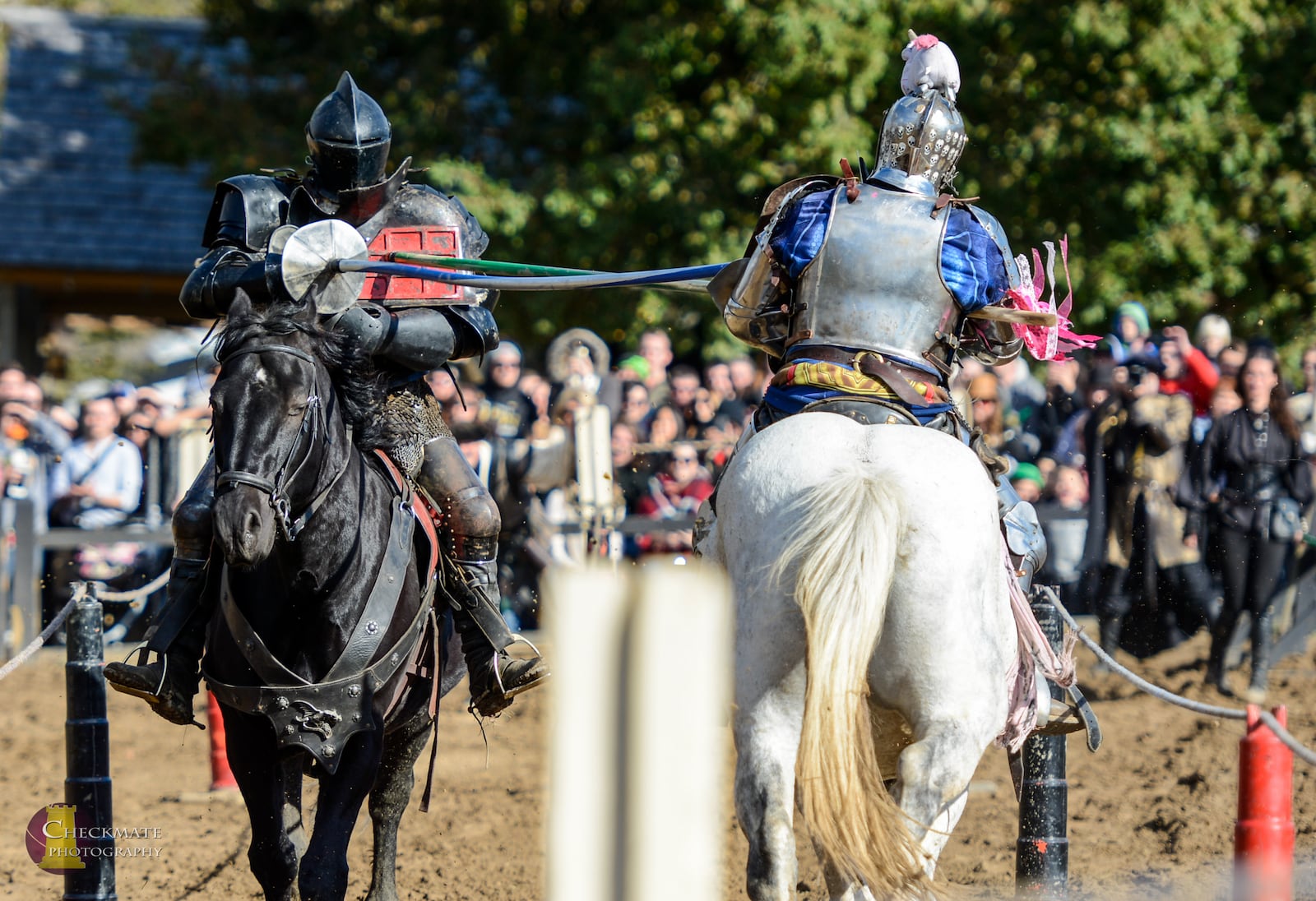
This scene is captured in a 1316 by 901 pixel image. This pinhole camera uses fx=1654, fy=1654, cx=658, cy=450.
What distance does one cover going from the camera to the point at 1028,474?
11102 millimetres

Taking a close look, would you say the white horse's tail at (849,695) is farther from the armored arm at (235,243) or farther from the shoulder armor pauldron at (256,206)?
the shoulder armor pauldron at (256,206)

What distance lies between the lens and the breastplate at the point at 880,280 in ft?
13.8

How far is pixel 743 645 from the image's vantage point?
384cm

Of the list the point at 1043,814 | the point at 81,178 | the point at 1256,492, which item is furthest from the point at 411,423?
the point at 81,178

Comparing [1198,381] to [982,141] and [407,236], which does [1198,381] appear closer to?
[982,141]

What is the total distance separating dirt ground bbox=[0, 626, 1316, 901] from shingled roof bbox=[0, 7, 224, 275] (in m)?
12.6

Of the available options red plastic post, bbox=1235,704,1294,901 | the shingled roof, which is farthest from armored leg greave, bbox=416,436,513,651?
the shingled roof

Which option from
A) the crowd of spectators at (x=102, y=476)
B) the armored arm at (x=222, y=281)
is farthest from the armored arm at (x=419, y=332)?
the crowd of spectators at (x=102, y=476)

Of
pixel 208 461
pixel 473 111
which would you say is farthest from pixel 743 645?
pixel 473 111

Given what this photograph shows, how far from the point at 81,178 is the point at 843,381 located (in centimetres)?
2049

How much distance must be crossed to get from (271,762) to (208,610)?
524 mm

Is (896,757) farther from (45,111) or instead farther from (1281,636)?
(45,111)

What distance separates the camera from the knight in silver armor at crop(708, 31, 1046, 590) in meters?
4.19

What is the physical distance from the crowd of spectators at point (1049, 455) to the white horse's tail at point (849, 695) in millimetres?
6675
